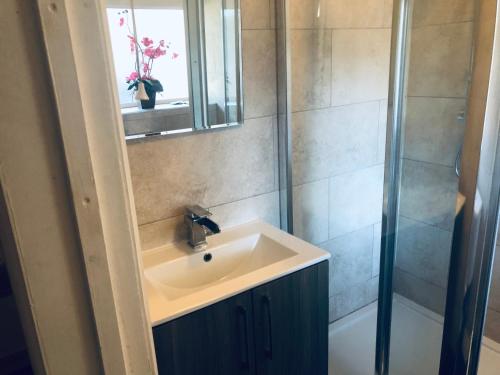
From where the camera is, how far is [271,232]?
1.70 meters

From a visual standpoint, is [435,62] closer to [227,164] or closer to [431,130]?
[431,130]

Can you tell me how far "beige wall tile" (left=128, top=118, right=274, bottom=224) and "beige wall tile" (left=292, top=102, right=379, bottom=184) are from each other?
0.57 feet

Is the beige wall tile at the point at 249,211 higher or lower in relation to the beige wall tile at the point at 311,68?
lower

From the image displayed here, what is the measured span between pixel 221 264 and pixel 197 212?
0.24m

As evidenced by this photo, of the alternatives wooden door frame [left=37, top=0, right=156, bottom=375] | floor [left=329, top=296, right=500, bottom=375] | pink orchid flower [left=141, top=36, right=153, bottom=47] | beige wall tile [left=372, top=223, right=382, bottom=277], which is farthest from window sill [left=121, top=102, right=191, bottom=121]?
beige wall tile [left=372, top=223, right=382, bottom=277]

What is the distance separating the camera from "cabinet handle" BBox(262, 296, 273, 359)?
54.5 inches

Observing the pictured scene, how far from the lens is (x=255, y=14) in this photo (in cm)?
160

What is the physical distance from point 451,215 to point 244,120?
85 cm

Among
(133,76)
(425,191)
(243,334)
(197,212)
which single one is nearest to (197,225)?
(197,212)

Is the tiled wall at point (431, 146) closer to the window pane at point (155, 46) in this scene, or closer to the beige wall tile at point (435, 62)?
the beige wall tile at point (435, 62)

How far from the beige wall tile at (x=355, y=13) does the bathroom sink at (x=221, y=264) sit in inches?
39.1

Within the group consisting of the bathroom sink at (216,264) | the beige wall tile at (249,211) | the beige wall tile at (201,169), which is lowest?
the bathroom sink at (216,264)

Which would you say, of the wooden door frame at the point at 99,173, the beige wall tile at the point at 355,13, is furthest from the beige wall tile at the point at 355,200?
the wooden door frame at the point at 99,173

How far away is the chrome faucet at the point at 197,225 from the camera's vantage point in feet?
4.98
